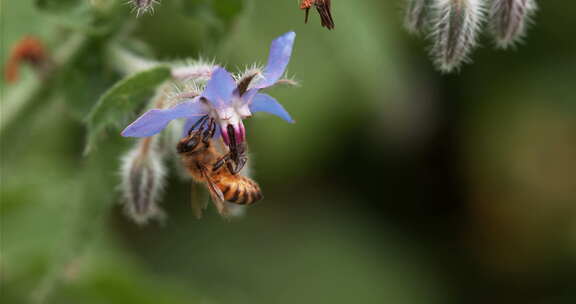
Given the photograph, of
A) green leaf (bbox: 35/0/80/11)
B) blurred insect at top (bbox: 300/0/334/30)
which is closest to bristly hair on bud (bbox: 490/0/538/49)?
blurred insect at top (bbox: 300/0/334/30)

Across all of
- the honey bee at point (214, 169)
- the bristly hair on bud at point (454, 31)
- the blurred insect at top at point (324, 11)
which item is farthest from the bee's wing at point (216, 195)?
the bristly hair on bud at point (454, 31)

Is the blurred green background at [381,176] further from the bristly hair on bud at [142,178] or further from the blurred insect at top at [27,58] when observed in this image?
the bristly hair on bud at [142,178]

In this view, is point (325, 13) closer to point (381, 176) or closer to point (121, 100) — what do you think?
point (121, 100)

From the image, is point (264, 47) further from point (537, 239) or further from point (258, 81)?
point (258, 81)

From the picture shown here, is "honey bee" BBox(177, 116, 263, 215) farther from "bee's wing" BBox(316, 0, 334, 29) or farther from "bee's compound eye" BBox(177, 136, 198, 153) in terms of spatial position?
"bee's wing" BBox(316, 0, 334, 29)

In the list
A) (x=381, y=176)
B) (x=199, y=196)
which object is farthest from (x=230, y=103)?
(x=381, y=176)

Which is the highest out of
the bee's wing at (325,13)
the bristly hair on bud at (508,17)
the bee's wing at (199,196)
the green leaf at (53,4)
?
the green leaf at (53,4)
